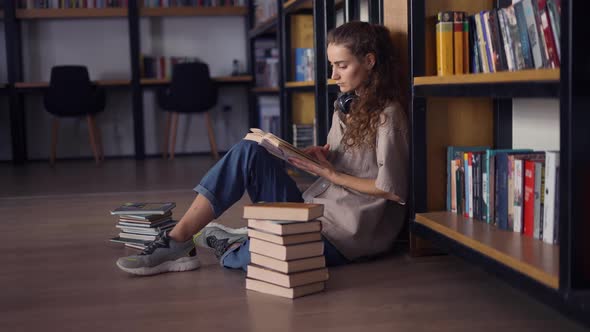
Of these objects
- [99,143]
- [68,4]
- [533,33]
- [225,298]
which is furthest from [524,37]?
[68,4]

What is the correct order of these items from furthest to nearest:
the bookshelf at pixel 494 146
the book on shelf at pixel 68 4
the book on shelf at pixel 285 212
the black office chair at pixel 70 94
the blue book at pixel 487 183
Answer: the book on shelf at pixel 68 4, the black office chair at pixel 70 94, the blue book at pixel 487 183, the book on shelf at pixel 285 212, the bookshelf at pixel 494 146

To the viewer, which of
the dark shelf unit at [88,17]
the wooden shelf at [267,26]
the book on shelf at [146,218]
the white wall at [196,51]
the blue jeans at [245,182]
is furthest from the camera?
the white wall at [196,51]

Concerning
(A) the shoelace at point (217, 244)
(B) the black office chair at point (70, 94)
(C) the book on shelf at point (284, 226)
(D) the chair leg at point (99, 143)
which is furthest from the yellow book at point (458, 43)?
(D) the chair leg at point (99, 143)

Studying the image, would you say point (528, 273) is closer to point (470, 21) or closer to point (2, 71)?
point (470, 21)

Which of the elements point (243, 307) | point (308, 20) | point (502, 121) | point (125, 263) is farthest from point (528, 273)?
point (308, 20)

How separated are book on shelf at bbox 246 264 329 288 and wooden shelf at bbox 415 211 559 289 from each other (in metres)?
0.37

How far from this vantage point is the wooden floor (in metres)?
1.74

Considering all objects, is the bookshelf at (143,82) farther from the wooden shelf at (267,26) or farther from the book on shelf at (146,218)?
the book on shelf at (146,218)

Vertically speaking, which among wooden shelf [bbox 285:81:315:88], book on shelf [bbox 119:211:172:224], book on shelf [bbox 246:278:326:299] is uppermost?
wooden shelf [bbox 285:81:315:88]

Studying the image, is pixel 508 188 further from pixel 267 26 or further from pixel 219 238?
pixel 267 26

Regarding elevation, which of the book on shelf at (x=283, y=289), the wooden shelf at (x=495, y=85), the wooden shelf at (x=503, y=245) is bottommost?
the book on shelf at (x=283, y=289)

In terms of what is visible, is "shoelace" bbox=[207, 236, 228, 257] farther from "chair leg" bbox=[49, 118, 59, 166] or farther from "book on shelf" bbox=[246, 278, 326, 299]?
"chair leg" bbox=[49, 118, 59, 166]

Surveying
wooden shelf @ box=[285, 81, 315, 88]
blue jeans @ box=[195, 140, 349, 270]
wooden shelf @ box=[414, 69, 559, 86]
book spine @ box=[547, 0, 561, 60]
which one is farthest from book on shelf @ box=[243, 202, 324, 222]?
wooden shelf @ box=[285, 81, 315, 88]

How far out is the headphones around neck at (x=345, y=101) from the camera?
2.38 m
